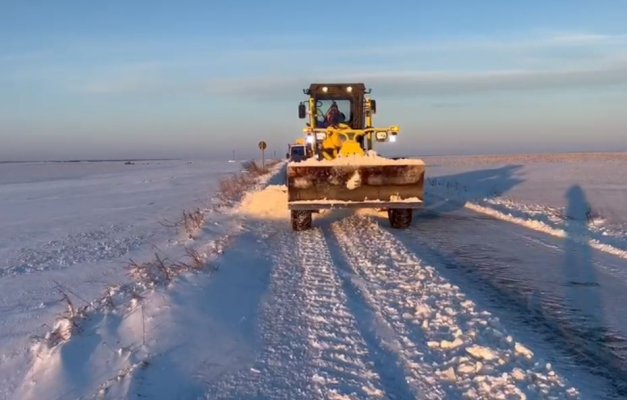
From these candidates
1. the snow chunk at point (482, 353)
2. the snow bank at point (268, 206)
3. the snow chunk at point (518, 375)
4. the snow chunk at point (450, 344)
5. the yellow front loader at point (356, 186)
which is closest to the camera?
the snow chunk at point (518, 375)

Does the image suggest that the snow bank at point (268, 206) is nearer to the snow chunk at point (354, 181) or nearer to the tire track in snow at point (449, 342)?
the snow chunk at point (354, 181)

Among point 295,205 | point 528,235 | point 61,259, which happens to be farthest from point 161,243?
point 528,235

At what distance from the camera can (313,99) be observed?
15.4m

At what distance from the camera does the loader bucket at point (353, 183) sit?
1170 centimetres

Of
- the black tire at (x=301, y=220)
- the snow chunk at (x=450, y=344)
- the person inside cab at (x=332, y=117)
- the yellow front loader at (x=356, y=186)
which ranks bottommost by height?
the snow chunk at (x=450, y=344)

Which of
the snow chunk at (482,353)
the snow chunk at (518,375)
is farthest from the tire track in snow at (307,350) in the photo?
the snow chunk at (518,375)

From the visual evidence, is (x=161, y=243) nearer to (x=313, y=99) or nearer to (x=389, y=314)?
(x=313, y=99)

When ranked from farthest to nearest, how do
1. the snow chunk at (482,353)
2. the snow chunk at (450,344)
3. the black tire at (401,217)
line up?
1. the black tire at (401,217)
2. the snow chunk at (450,344)
3. the snow chunk at (482,353)

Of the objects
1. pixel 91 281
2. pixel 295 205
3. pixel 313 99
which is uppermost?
pixel 313 99

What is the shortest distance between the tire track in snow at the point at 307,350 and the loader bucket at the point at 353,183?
408cm

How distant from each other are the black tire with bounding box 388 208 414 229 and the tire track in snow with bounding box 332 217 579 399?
4.16 m

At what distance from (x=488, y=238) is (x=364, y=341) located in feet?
21.9

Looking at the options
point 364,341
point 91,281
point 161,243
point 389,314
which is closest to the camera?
point 364,341

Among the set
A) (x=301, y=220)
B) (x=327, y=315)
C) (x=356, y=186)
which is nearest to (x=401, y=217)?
(x=356, y=186)
